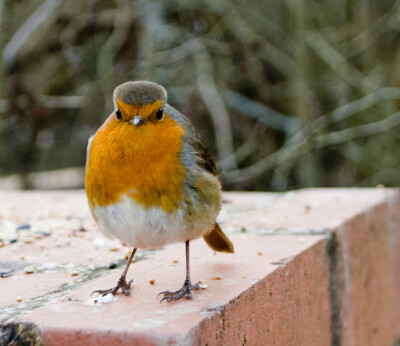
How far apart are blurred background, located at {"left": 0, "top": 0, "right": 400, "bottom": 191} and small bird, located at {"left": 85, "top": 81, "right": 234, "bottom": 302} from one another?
3.03 m

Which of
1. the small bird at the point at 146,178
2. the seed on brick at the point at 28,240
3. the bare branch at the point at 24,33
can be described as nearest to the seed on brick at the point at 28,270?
the small bird at the point at 146,178

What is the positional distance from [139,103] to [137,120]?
49 mm

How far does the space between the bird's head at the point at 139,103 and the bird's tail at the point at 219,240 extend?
1.27ft

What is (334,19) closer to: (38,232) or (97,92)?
(97,92)

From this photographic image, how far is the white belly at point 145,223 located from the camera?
1.57m

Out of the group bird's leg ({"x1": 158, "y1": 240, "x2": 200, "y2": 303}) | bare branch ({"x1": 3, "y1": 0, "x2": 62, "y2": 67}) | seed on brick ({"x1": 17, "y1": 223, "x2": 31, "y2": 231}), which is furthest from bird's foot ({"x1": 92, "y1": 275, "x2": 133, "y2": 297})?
bare branch ({"x1": 3, "y1": 0, "x2": 62, "y2": 67})

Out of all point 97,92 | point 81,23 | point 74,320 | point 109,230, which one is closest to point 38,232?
point 109,230

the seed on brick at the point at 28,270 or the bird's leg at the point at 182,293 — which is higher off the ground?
the bird's leg at the point at 182,293

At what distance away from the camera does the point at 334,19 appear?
515cm

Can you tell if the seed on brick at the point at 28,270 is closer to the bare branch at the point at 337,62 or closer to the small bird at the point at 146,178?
the small bird at the point at 146,178

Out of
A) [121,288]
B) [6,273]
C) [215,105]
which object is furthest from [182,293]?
[215,105]

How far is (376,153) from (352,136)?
1.01ft

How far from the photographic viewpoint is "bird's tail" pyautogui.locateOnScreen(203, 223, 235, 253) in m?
1.84

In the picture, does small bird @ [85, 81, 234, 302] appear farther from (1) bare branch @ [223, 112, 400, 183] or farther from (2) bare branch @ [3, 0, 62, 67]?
(2) bare branch @ [3, 0, 62, 67]
